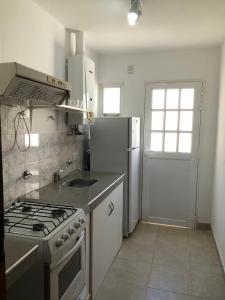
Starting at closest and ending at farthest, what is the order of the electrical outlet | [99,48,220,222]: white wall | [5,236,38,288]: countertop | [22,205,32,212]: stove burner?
[5,236,38,288]: countertop
[22,205,32,212]: stove burner
the electrical outlet
[99,48,220,222]: white wall

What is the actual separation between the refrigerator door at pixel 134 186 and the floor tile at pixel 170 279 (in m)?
0.77

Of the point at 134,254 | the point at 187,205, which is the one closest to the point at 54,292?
the point at 134,254

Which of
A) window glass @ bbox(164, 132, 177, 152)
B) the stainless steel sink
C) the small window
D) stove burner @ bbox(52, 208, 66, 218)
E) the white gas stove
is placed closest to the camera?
the white gas stove

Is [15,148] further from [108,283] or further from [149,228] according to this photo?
[149,228]

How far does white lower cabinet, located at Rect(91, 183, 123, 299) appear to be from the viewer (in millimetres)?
2209

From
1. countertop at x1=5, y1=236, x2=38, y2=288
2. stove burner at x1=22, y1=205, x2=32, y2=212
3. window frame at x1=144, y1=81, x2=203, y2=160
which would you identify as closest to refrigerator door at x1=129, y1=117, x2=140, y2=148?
window frame at x1=144, y1=81, x2=203, y2=160

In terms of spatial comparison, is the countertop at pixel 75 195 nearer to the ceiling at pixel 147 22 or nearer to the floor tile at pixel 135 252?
the floor tile at pixel 135 252

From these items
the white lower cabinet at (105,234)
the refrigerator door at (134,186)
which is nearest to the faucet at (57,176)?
the white lower cabinet at (105,234)

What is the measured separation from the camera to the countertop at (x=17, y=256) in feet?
3.47

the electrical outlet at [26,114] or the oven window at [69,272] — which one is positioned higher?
the electrical outlet at [26,114]

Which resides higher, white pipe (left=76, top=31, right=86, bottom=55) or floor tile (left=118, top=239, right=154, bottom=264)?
white pipe (left=76, top=31, right=86, bottom=55)

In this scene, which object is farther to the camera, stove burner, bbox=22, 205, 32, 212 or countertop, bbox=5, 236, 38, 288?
stove burner, bbox=22, 205, 32, 212

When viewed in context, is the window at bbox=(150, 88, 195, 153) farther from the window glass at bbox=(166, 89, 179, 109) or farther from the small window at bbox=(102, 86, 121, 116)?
the small window at bbox=(102, 86, 121, 116)

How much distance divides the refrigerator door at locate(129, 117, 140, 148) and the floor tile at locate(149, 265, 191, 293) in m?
1.46
